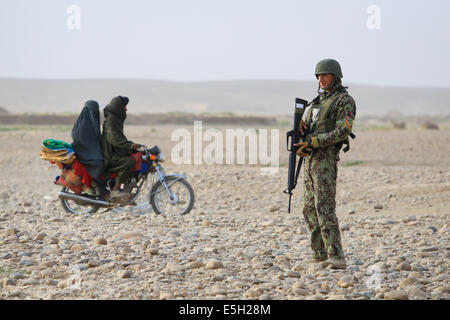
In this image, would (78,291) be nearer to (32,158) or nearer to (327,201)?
(327,201)

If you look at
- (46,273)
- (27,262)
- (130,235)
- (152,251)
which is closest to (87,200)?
(130,235)

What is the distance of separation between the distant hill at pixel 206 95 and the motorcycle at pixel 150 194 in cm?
9583

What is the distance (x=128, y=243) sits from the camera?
7.32 metres

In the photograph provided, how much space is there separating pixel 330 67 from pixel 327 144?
67 centimetres

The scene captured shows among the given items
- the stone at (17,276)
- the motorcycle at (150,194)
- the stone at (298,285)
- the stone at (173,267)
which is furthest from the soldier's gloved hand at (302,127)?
the motorcycle at (150,194)

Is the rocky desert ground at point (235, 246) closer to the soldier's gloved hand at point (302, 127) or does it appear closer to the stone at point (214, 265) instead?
the stone at point (214, 265)

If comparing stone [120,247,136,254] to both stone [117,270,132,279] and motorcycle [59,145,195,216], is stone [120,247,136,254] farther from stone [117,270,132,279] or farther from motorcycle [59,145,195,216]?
motorcycle [59,145,195,216]

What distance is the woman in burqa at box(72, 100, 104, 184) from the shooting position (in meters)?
9.23

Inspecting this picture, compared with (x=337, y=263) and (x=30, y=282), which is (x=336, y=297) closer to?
(x=337, y=263)

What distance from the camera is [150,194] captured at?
9.73 m

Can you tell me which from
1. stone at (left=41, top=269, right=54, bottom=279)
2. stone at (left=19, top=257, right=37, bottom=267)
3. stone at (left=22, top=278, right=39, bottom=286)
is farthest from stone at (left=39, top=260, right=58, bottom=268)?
stone at (left=22, top=278, right=39, bottom=286)

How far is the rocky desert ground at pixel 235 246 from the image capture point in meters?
5.54

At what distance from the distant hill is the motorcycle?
9583 cm
